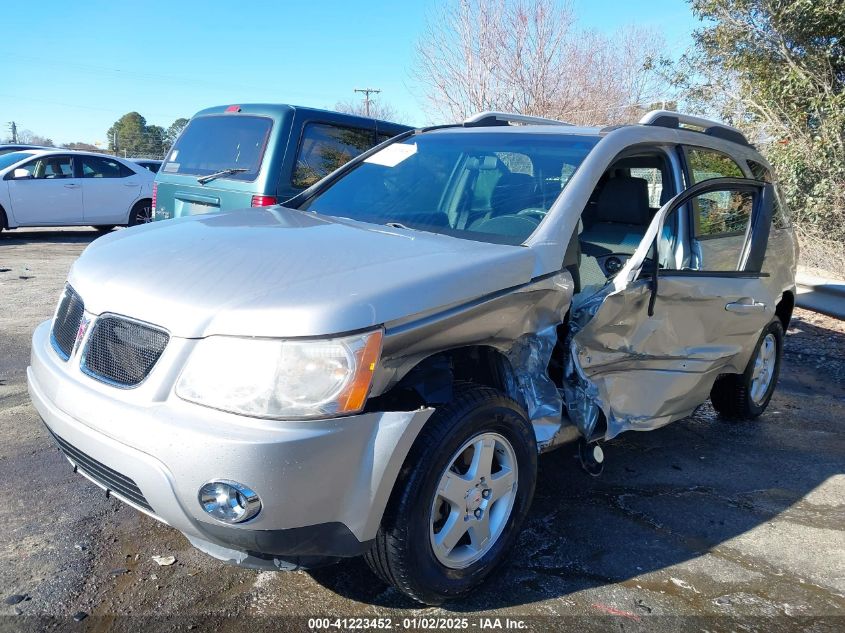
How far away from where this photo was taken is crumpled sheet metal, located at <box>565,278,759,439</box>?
334 centimetres

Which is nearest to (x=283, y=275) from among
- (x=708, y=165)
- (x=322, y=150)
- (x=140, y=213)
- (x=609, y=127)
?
(x=609, y=127)

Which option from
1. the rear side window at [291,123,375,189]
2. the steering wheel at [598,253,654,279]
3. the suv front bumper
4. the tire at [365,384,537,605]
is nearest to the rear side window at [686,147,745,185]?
the steering wheel at [598,253,654,279]

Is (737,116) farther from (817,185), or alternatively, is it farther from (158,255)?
(158,255)

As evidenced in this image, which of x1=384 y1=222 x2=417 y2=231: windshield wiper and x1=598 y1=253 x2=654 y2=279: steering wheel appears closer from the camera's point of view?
x1=384 y1=222 x2=417 y2=231: windshield wiper

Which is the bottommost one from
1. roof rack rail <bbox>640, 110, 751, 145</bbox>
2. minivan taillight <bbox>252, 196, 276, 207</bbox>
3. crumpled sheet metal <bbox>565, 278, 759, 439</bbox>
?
crumpled sheet metal <bbox>565, 278, 759, 439</bbox>

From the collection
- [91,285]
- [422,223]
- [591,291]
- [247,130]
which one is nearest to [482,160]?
[422,223]

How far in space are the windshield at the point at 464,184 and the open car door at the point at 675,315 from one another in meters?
0.51

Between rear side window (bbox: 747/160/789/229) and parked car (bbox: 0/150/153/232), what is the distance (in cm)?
1158

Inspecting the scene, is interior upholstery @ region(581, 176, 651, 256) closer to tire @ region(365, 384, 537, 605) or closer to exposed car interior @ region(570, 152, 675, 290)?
exposed car interior @ region(570, 152, 675, 290)

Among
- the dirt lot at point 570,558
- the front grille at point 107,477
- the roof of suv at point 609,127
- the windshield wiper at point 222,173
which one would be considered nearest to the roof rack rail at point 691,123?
the roof of suv at point 609,127

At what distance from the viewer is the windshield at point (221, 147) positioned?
675 centimetres

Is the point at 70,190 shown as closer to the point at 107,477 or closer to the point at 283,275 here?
the point at 107,477

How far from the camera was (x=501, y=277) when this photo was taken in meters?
2.79

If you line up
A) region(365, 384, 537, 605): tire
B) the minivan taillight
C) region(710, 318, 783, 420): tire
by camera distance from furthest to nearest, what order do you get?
the minivan taillight
region(710, 318, 783, 420): tire
region(365, 384, 537, 605): tire
